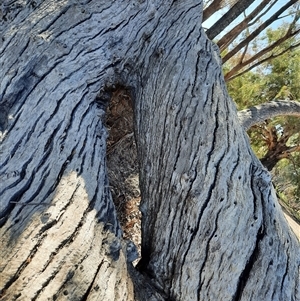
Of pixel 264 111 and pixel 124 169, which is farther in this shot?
pixel 264 111

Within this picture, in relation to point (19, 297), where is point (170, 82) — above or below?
above

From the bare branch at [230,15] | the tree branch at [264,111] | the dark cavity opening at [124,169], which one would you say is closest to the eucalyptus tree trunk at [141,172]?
the dark cavity opening at [124,169]

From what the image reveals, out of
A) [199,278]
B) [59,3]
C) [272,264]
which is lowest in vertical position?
[199,278]

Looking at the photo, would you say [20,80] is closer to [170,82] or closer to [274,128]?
[170,82]


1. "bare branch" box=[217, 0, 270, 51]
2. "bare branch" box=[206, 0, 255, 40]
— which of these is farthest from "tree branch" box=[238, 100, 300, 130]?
"bare branch" box=[217, 0, 270, 51]

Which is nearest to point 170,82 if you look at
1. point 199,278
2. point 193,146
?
point 193,146

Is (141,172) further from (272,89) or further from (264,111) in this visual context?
(272,89)

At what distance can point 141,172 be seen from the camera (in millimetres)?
1397

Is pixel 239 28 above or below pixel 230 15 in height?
above

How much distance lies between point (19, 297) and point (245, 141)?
87cm

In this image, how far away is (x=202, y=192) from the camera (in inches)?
48.9

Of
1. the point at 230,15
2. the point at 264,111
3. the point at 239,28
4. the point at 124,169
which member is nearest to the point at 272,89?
the point at 239,28

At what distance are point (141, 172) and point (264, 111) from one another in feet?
4.30

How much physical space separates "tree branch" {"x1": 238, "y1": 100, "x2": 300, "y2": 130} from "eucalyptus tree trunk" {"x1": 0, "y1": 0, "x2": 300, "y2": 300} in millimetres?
903
